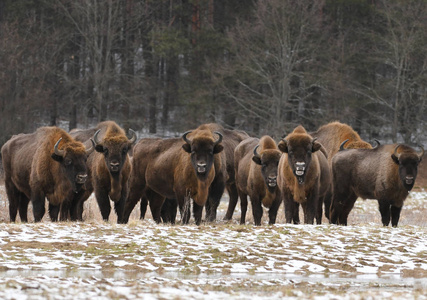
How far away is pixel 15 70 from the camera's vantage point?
146 ft

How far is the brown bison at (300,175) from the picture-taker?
640 inches

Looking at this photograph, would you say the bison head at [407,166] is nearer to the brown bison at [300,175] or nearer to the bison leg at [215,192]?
the brown bison at [300,175]

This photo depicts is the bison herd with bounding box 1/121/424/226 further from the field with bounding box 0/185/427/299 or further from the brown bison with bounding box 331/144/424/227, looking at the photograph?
the field with bounding box 0/185/427/299

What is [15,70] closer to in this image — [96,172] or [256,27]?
[256,27]

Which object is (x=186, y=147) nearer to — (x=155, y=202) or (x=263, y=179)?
(x=263, y=179)

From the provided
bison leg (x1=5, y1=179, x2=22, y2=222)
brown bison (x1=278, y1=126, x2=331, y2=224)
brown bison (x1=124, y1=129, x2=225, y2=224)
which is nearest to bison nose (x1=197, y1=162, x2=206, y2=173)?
brown bison (x1=124, y1=129, x2=225, y2=224)

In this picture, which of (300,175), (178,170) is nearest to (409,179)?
(300,175)

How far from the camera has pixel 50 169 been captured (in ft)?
54.3

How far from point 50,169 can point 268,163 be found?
4730 millimetres

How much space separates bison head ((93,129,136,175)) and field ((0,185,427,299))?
172cm

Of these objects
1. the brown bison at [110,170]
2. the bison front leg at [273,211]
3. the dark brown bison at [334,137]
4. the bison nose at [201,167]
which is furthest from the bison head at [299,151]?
the dark brown bison at [334,137]

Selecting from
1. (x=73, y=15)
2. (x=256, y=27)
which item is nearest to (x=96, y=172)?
(x=256, y=27)

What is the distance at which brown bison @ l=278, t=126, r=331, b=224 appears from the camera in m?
16.3

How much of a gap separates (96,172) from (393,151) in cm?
665
